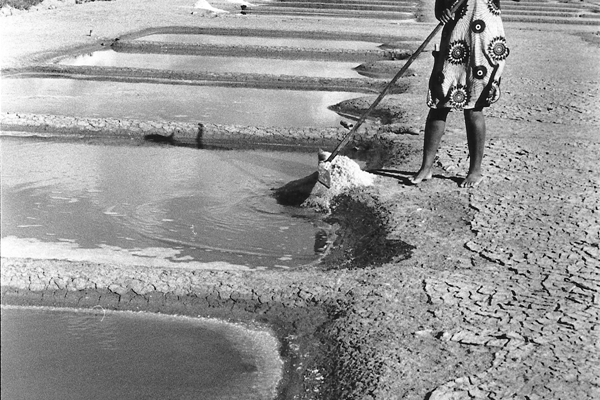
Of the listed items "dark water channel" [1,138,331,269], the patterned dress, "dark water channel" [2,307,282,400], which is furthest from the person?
"dark water channel" [2,307,282,400]

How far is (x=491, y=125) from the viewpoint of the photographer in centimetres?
581

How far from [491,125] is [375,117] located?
0.99 m

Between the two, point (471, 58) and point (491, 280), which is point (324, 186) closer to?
point (471, 58)

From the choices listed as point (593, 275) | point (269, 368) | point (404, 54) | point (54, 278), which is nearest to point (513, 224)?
point (593, 275)

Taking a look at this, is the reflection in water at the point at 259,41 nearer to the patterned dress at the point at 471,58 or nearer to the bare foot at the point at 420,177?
the bare foot at the point at 420,177

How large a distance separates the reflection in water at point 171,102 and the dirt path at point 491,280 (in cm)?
105

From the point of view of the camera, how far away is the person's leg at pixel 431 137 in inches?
169

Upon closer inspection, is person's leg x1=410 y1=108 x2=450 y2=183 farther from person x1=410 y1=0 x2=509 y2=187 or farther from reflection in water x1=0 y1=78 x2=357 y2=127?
reflection in water x1=0 y1=78 x2=357 y2=127

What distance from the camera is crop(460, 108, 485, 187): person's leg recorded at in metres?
4.24

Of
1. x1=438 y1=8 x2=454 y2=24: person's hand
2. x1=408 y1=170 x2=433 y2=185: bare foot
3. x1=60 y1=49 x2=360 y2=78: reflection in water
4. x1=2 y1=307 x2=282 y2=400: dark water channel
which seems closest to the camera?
x1=2 y1=307 x2=282 y2=400: dark water channel

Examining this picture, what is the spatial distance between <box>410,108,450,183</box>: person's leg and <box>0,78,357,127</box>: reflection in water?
6.41 ft

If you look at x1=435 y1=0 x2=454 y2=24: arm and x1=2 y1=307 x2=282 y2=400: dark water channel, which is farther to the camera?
x1=435 y1=0 x2=454 y2=24: arm

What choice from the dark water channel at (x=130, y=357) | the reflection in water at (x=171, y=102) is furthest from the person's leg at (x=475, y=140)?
the reflection in water at (x=171, y=102)

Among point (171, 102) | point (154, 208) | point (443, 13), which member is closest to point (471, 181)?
point (443, 13)
